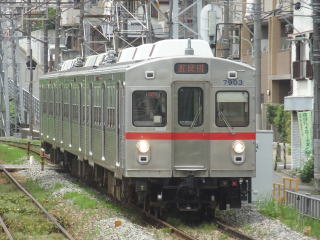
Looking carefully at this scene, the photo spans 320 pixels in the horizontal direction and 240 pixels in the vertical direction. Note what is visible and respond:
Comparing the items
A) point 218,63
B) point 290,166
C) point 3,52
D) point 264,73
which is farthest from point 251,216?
point 3,52

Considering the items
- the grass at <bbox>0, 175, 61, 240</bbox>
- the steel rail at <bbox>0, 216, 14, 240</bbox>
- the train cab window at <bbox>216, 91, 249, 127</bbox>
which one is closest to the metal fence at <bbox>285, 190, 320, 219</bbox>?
the train cab window at <bbox>216, 91, 249, 127</bbox>

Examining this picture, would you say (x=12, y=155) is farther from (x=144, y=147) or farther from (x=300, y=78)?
(x=144, y=147)

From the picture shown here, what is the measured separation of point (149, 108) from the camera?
49.3 ft

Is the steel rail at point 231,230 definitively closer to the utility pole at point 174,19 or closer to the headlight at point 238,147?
the headlight at point 238,147

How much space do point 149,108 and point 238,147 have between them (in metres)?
1.53

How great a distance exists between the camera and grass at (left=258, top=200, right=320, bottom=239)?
1470 centimetres

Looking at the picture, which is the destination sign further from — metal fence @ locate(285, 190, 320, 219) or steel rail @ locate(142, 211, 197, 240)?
metal fence @ locate(285, 190, 320, 219)

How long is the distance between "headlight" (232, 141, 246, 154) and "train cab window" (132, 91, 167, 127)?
119 cm

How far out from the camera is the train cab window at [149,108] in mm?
14964

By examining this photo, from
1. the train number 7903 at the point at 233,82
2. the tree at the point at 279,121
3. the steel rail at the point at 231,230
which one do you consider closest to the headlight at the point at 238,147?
the train number 7903 at the point at 233,82

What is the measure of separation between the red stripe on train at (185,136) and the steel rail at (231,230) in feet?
4.47

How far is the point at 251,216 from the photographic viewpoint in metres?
16.0

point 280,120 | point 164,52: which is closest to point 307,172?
point 164,52

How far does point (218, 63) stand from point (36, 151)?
67.6 ft
